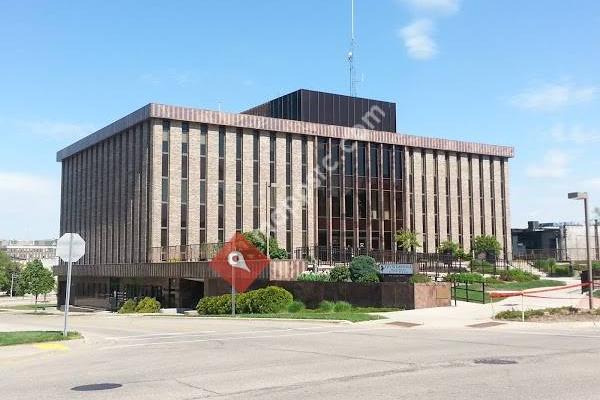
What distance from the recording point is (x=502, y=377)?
1130 centimetres

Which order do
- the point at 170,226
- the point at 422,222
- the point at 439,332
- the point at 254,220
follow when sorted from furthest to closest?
the point at 422,222 < the point at 254,220 < the point at 170,226 < the point at 439,332

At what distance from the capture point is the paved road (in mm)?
10141

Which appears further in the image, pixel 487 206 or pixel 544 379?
pixel 487 206

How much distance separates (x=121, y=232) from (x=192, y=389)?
2156 inches

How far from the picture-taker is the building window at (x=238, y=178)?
59781mm

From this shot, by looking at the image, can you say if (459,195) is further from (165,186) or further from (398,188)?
(165,186)

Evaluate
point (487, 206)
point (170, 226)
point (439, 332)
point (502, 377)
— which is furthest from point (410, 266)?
point (487, 206)

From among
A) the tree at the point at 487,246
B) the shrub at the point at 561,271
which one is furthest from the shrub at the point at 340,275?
the tree at the point at 487,246

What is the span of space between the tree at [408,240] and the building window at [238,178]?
50.3 feet

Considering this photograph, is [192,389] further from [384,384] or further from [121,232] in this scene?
[121,232]

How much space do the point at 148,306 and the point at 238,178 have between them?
602 inches

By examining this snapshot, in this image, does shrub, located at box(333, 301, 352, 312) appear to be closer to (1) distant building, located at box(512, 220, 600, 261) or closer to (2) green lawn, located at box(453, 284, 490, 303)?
(2) green lawn, located at box(453, 284, 490, 303)

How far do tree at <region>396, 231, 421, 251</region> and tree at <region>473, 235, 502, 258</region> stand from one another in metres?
6.87

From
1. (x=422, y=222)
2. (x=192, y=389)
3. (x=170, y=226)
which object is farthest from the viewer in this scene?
(x=422, y=222)
